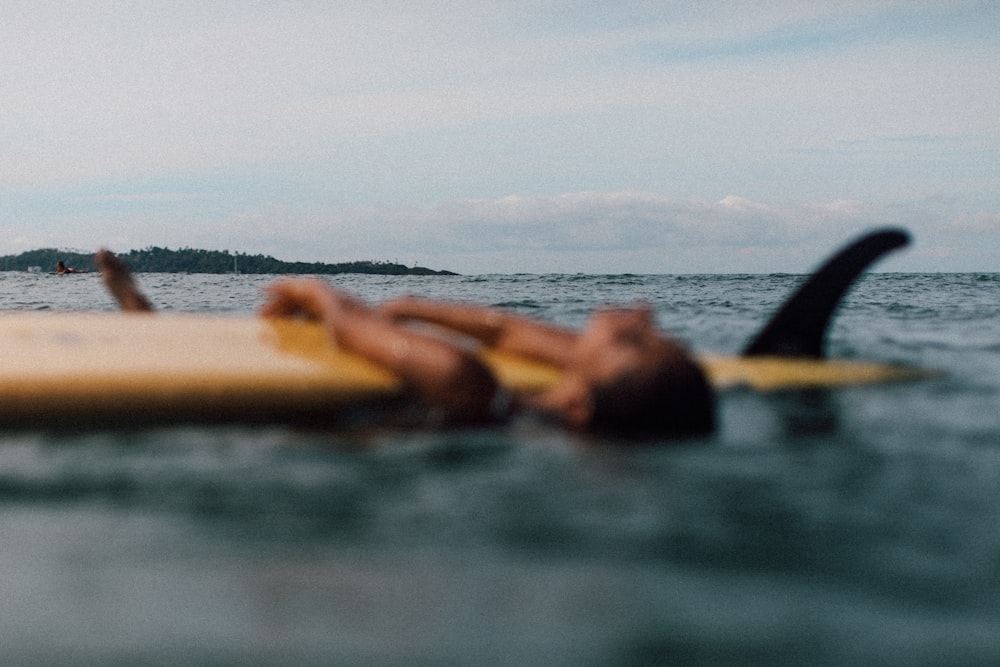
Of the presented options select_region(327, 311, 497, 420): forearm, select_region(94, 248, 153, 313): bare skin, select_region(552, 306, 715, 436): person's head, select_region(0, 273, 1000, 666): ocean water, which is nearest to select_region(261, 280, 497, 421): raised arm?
select_region(327, 311, 497, 420): forearm

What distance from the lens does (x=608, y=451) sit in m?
3.42

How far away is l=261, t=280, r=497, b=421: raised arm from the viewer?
3617 mm

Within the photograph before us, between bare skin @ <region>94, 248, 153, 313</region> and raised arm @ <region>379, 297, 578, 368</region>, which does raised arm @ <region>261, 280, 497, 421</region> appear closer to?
raised arm @ <region>379, 297, 578, 368</region>

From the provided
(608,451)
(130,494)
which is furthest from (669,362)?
(130,494)

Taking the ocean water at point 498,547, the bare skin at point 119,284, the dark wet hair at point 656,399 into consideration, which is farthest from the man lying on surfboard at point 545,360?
the bare skin at point 119,284

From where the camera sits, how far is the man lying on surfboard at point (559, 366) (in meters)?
3.35

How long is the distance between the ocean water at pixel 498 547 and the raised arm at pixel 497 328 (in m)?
0.68

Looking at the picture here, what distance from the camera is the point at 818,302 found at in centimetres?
510

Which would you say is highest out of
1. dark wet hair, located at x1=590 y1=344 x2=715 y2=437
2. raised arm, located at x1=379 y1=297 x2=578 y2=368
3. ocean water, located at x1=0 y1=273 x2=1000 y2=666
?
raised arm, located at x1=379 y1=297 x2=578 y2=368

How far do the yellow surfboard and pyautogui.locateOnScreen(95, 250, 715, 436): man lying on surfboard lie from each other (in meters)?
0.15

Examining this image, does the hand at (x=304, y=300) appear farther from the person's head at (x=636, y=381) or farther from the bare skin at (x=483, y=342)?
the person's head at (x=636, y=381)

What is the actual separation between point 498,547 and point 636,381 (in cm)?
99

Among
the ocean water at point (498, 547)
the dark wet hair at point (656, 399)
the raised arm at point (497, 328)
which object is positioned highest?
the raised arm at point (497, 328)

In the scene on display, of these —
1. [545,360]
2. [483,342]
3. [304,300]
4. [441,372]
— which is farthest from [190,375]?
[545,360]
